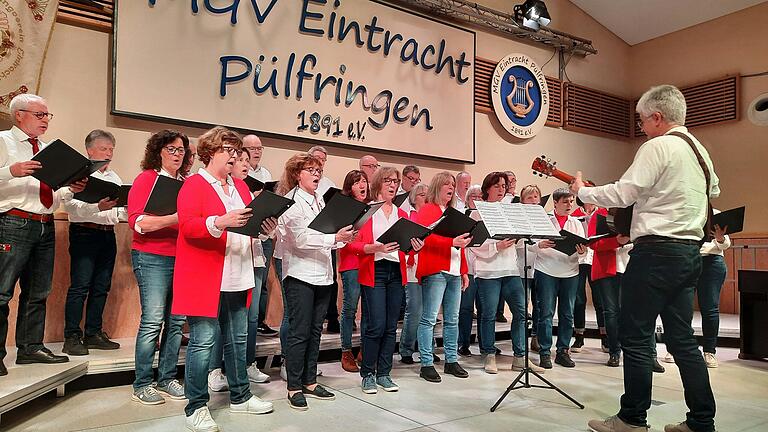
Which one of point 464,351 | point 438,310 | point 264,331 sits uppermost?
point 438,310

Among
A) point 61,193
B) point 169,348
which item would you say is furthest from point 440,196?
point 61,193

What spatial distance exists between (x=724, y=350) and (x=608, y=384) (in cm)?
230

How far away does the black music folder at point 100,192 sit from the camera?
10.5 ft

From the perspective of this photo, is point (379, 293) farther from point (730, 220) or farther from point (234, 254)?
point (730, 220)

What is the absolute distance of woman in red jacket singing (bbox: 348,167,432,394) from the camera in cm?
340

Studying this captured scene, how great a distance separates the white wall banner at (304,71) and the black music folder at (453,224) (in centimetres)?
243

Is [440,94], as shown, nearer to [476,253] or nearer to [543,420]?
[476,253]

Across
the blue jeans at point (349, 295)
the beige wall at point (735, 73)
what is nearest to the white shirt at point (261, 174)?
the blue jeans at point (349, 295)

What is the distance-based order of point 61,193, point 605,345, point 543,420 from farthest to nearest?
1. point 605,345
2. point 61,193
3. point 543,420

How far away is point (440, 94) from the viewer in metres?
6.56

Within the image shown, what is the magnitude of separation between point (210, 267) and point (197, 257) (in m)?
0.07

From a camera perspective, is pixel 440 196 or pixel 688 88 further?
pixel 688 88

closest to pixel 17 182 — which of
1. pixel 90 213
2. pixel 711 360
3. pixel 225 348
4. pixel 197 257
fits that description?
pixel 90 213

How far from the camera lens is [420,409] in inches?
123
